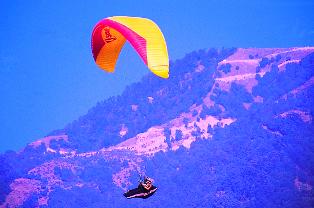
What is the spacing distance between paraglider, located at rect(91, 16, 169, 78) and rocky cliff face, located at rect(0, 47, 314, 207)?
98.9ft

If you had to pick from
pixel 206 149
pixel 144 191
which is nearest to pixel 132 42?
pixel 144 191

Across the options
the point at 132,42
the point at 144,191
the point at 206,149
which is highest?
the point at 206,149

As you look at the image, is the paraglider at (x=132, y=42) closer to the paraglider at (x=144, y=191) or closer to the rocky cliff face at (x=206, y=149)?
the paraglider at (x=144, y=191)

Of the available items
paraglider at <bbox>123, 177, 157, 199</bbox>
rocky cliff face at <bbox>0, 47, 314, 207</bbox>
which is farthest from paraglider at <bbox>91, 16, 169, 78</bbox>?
rocky cliff face at <bbox>0, 47, 314, 207</bbox>

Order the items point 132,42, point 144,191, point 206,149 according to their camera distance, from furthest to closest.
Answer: point 206,149
point 144,191
point 132,42

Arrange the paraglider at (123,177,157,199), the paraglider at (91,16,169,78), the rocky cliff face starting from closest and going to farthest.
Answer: the paraglider at (91,16,169,78) < the paraglider at (123,177,157,199) < the rocky cliff face

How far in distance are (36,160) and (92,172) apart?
25348mm

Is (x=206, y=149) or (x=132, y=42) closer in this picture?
(x=132, y=42)

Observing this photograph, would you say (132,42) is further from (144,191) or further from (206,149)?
(206,149)

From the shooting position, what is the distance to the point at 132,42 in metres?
12.2

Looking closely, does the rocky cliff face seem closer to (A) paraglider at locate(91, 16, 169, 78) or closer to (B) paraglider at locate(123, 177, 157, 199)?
(A) paraglider at locate(91, 16, 169, 78)

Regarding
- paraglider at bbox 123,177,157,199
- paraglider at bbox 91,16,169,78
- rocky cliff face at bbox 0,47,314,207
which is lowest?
paraglider at bbox 123,177,157,199

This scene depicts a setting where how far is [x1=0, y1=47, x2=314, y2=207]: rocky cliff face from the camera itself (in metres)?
56.8

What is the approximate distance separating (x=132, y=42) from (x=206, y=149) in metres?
56.0
